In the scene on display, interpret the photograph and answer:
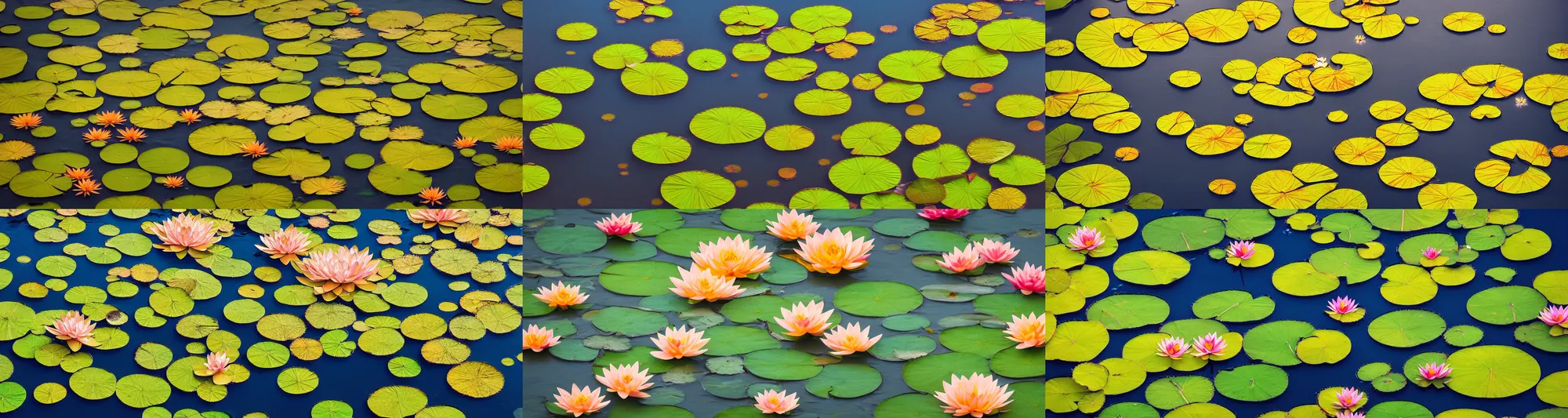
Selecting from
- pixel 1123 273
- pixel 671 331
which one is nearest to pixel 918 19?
pixel 1123 273

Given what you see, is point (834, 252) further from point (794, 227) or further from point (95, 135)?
point (95, 135)

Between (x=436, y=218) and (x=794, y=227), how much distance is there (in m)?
0.90

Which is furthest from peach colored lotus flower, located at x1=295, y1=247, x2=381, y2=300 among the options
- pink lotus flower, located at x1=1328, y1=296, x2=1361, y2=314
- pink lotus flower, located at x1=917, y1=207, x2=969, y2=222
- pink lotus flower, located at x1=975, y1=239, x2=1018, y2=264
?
pink lotus flower, located at x1=1328, y1=296, x2=1361, y2=314

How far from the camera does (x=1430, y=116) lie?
1.86 meters

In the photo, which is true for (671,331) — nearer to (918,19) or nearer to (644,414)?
(644,414)

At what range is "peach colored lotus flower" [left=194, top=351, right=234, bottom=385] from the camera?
1.80 meters

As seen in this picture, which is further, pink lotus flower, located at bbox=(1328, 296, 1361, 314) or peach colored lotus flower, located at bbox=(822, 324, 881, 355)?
pink lotus flower, located at bbox=(1328, 296, 1361, 314)

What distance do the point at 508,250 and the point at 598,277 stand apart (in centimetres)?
28

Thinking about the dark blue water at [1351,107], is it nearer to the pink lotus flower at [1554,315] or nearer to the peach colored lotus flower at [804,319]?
the pink lotus flower at [1554,315]

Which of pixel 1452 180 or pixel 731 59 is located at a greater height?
pixel 731 59

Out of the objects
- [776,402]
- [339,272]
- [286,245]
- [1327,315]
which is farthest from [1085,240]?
[286,245]

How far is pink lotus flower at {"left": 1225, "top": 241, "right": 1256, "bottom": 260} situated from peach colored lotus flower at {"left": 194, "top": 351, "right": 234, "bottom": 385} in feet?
8.10

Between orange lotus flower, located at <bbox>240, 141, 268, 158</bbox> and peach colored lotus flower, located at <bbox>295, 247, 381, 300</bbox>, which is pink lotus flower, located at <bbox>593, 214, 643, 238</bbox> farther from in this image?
orange lotus flower, located at <bbox>240, 141, 268, 158</bbox>

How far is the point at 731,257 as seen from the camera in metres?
1.73
